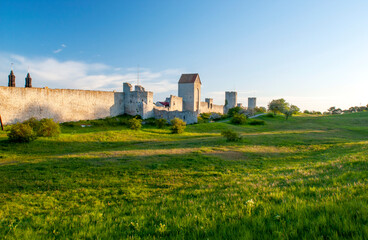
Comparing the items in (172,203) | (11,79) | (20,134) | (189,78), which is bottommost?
(172,203)

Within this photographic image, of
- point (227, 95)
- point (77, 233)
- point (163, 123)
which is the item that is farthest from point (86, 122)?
point (227, 95)

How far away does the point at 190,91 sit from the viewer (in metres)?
60.0

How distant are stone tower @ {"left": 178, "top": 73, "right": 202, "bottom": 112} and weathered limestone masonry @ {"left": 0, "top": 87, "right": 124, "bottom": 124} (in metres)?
23.3

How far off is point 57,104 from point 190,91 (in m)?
36.7

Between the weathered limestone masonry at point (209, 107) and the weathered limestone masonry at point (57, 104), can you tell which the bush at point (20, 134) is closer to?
the weathered limestone masonry at point (57, 104)

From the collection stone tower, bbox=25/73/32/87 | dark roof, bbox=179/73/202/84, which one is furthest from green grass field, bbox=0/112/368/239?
dark roof, bbox=179/73/202/84

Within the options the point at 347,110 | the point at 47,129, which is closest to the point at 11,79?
the point at 47,129

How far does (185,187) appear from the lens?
6867 mm

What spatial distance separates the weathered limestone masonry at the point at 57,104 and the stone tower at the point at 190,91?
23299mm

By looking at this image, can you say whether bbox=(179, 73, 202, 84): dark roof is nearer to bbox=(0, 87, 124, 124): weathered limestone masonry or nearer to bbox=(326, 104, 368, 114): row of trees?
bbox=(0, 87, 124, 124): weathered limestone masonry

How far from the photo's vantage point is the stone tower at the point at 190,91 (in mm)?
59812

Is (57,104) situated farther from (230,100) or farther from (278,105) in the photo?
(278,105)

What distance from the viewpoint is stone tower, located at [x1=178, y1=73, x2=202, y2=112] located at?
59812 mm

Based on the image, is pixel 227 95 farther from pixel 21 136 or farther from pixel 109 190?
pixel 109 190
